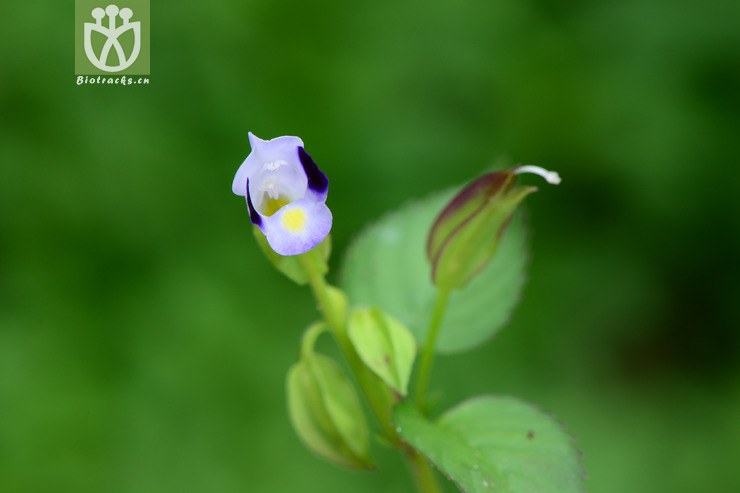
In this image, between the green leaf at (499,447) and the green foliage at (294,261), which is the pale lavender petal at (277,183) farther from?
the green leaf at (499,447)

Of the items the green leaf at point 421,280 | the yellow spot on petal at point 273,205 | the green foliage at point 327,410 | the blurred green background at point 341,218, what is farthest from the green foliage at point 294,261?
the blurred green background at point 341,218

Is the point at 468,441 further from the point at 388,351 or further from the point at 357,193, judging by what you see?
the point at 357,193

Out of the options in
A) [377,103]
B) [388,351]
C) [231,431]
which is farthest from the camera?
[377,103]

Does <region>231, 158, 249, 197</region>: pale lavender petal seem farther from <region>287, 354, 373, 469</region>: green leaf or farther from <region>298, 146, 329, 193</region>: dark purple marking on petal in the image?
<region>287, 354, 373, 469</region>: green leaf

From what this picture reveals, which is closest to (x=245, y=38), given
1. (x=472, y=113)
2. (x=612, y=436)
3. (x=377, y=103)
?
(x=377, y=103)

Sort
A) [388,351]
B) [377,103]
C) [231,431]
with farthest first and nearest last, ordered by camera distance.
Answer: [377,103], [231,431], [388,351]

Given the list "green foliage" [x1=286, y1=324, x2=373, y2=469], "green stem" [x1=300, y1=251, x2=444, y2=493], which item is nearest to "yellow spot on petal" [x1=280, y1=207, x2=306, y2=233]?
"green stem" [x1=300, y1=251, x2=444, y2=493]

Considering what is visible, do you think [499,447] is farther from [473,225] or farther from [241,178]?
[241,178]
